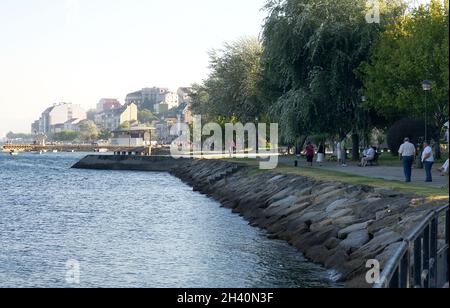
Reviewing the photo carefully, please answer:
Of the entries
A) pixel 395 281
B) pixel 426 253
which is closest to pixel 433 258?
pixel 426 253

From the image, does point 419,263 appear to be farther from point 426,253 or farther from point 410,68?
point 410,68

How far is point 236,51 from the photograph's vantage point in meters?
78.6

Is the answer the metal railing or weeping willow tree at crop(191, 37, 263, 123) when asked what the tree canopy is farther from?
the metal railing

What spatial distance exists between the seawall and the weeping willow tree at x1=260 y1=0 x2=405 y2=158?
553 cm

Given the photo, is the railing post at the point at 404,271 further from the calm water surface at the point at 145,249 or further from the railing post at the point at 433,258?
the calm water surface at the point at 145,249

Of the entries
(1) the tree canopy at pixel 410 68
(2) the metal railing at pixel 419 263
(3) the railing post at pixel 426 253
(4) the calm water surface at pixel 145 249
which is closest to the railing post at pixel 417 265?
(2) the metal railing at pixel 419 263

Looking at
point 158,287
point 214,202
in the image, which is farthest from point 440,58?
point 158,287

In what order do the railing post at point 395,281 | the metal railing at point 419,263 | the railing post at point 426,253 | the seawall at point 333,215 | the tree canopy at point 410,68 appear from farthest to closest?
the tree canopy at point 410,68 → the seawall at point 333,215 → the railing post at point 426,253 → the railing post at point 395,281 → the metal railing at point 419,263

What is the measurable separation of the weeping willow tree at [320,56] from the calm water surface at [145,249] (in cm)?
858

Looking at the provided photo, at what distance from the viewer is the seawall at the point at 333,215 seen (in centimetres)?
1839

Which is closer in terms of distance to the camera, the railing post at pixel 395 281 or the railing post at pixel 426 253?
the railing post at pixel 395 281

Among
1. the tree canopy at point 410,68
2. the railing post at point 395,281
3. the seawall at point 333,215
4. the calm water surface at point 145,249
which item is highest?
the tree canopy at point 410,68

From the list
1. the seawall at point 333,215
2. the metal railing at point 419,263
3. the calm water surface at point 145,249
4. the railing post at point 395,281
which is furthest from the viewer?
the calm water surface at point 145,249

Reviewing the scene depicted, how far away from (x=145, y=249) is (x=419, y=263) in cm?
1679
